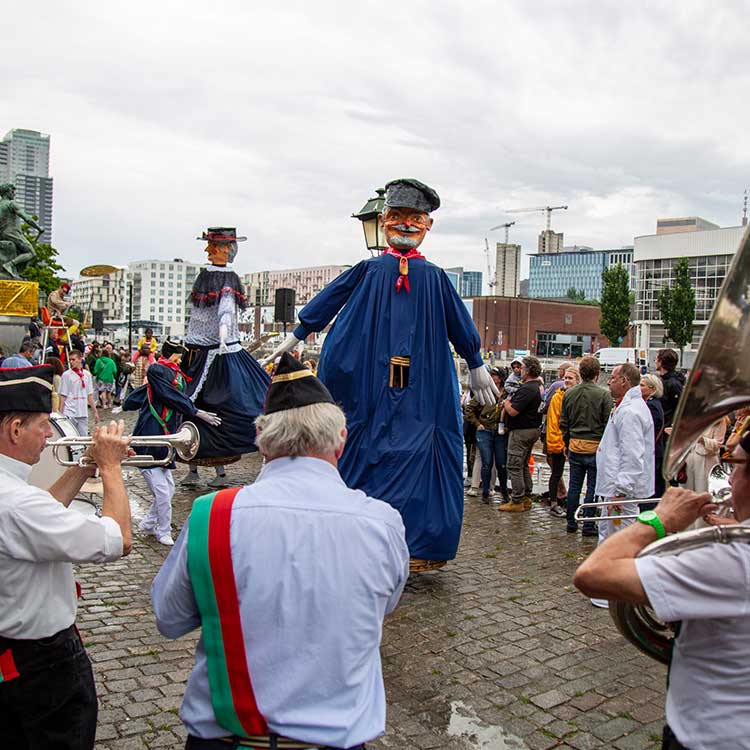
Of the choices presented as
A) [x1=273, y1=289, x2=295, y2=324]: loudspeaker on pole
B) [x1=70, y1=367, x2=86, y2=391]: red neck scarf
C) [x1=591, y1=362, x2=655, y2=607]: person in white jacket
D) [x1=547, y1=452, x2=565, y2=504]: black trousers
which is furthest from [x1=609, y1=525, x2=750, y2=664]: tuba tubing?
[x1=273, y1=289, x2=295, y2=324]: loudspeaker on pole

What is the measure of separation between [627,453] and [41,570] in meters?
4.55

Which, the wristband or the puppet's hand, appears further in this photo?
the puppet's hand

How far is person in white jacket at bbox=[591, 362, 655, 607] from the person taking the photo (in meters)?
5.89

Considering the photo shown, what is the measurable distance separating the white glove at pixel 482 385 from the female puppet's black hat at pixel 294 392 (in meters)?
4.14

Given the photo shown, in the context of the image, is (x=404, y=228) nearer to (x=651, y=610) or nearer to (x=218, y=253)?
(x=218, y=253)

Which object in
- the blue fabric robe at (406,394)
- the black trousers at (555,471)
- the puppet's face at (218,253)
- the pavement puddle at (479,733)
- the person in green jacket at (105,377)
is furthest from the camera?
the person in green jacket at (105,377)

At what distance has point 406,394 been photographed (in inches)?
229

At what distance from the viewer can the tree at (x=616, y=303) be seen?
5953 cm

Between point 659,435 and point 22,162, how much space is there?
617ft

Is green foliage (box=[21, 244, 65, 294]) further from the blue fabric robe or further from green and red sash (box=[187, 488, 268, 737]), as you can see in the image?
green and red sash (box=[187, 488, 268, 737])

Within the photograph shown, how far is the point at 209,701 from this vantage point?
79.2 inches

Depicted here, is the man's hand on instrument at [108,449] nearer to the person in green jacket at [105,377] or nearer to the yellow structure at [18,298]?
the person in green jacket at [105,377]

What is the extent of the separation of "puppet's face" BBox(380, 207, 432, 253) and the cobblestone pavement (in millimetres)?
2642

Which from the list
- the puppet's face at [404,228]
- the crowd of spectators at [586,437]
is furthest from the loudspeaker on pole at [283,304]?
the puppet's face at [404,228]
